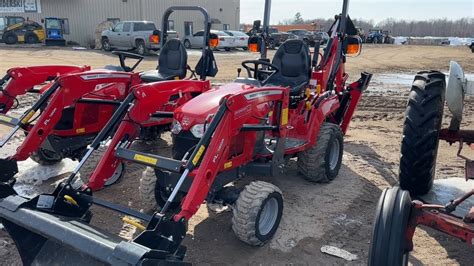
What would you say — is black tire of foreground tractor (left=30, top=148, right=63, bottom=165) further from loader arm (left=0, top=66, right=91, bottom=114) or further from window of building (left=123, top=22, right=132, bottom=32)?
window of building (left=123, top=22, right=132, bottom=32)

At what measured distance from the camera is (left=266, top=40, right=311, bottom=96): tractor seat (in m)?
5.77

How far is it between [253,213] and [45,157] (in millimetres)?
3412

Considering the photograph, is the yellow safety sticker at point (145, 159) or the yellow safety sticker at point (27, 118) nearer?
the yellow safety sticker at point (145, 159)

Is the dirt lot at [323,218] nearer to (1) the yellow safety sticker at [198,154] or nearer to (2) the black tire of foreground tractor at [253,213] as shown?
(2) the black tire of foreground tractor at [253,213]

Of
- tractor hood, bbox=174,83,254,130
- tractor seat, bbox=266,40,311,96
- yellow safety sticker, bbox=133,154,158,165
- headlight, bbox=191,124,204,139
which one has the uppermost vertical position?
tractor seat, bbox=266,40,311,96

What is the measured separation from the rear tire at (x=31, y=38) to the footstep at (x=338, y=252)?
95.1 ft

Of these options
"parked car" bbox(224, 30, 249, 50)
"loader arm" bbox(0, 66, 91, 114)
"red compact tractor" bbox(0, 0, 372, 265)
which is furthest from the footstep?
"parked car" bbox(224, 30, 249, 50)

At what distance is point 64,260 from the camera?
3211mm

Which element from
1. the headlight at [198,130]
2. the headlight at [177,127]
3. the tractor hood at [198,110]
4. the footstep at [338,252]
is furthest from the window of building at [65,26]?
the footstep at [338,252]

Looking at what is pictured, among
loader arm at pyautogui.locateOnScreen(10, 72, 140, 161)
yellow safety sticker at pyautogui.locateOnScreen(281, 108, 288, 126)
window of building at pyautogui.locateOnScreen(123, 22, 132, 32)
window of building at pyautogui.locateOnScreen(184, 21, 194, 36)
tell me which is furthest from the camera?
window of building at pyautogui.locateOnScreen(184, 21, 194, 36)

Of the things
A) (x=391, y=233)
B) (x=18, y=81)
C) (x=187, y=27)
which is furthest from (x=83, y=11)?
(x=391, y=233)

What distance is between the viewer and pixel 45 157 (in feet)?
19.3

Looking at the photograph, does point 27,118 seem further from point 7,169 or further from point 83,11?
point 83,11

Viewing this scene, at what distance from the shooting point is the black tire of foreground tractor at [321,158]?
5258 mm
